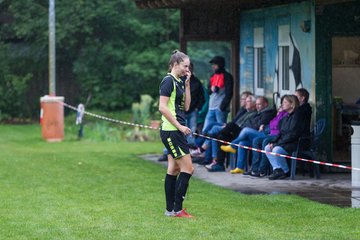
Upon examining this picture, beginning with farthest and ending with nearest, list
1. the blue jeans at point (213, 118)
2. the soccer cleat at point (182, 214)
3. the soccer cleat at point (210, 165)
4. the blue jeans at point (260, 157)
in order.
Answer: the blue jeans at point (213, 118) < the soccer cleat at point (210, 165) < the blue jeans at point (260, 157) < the soccer cleat at point (182, 214)

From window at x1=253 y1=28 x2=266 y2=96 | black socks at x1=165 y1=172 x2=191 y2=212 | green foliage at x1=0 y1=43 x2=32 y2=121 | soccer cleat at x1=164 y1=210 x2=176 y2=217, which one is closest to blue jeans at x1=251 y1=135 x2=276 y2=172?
window at x1=253 y1=28 x2=266 y2=96

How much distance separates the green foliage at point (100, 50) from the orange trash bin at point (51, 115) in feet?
25.8

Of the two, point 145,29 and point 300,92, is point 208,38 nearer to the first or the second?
point 300,92

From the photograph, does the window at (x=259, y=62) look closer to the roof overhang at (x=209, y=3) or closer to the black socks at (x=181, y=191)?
the roof overhang at (x=209, y=3)

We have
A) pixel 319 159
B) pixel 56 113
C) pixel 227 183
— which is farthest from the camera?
pixel 56 113

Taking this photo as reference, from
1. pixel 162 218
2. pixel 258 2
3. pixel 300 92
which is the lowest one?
pixel 162 218

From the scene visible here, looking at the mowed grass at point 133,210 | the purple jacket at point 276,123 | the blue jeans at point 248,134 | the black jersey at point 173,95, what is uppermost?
the black jersey at point 173,95

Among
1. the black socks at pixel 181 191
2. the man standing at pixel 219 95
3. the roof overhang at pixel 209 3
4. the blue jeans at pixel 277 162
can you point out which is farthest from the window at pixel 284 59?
the black socks at pixel 181 191

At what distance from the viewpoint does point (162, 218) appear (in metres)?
11.9

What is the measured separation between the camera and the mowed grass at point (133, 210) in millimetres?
10812

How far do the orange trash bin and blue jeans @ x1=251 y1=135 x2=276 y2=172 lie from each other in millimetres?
11094

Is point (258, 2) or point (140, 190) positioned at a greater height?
point (258, 2)

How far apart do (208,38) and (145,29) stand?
14.7 meters

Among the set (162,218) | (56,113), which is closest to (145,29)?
(56,113)
